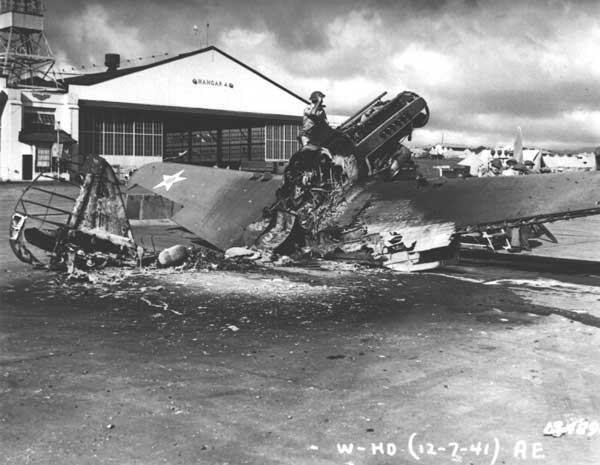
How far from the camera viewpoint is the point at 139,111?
1933 inches

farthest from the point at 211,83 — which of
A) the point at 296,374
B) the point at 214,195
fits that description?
the point at 296,374

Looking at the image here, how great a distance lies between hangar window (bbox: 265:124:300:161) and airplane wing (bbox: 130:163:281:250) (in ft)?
135

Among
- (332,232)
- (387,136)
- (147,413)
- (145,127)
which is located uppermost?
(145,127)

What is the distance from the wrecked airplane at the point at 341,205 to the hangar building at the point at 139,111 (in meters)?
27.9

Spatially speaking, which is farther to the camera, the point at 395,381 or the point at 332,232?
the point at 332,232

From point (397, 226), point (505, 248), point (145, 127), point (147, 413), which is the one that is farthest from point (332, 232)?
point (145, 127)

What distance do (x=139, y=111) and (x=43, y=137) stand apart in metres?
7.46

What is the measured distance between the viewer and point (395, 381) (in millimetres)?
5574

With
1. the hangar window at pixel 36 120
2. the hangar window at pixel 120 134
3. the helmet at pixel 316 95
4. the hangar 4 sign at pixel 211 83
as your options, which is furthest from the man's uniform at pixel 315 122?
the hangar 4 sign at pixel 211 83

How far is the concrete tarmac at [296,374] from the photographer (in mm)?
4289

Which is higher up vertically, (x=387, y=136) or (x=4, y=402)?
(x=387, y=136)

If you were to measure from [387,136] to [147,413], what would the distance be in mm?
10049

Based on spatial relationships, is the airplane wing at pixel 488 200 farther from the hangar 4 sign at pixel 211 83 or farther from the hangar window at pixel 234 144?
the hangar window at pixel 234 144

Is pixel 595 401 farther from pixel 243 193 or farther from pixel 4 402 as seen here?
pixel 243 193
